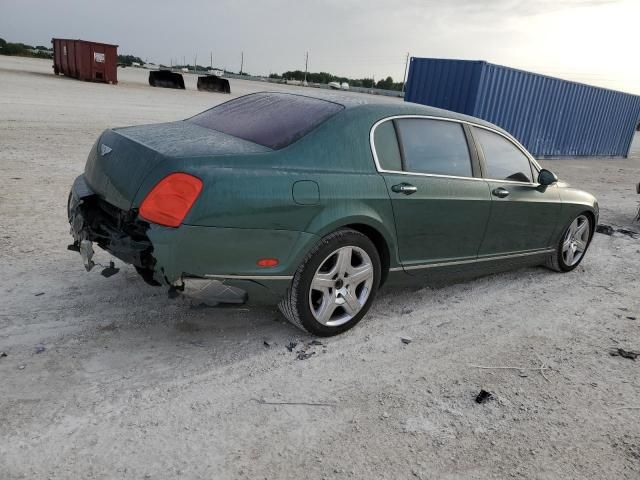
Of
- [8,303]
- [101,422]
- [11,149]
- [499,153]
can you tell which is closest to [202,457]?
[101,422]

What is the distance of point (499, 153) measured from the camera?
14.7 feet

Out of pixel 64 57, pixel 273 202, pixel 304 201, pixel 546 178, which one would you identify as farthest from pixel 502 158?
pixel 64 57

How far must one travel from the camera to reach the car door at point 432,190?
3625 millimetres

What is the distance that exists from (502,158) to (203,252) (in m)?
2.83

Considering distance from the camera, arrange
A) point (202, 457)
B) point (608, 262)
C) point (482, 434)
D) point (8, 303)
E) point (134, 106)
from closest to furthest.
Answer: point (202, 457), point (482, 434), point (8, 303), point (608, 262), point (134, 106)

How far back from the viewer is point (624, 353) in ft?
12.4

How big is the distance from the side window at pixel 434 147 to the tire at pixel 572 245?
1826 mm

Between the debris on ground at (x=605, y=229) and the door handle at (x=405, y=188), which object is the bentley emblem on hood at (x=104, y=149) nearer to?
the door handle at (x=405, y=188)

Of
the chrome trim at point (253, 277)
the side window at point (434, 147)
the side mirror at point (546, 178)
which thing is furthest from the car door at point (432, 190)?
the chrome trim at point (253, 277)

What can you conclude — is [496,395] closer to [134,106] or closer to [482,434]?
[482,434]

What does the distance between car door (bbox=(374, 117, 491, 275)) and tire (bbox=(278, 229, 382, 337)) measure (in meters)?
0.32

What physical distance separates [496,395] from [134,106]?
58.0 ft

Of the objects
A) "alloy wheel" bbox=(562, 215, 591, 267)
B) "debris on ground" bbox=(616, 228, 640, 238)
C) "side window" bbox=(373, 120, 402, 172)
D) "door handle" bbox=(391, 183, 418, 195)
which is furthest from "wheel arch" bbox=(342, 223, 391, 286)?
"debris on ground" bbox=(616, 228, 640, 238)

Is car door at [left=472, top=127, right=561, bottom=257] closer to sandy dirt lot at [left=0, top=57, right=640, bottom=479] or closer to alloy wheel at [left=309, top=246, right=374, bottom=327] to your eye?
sandy dirt lot at [left=0, top=57, right=640, bottom=479]
